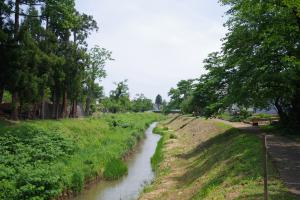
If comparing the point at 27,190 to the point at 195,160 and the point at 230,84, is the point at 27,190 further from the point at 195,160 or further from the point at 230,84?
the point at 230,84

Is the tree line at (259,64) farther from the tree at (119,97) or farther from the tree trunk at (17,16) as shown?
the tree at (119,97)

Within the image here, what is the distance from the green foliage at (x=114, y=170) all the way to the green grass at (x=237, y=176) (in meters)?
4.70

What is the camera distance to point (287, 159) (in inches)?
675

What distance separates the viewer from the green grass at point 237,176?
13.0 metres

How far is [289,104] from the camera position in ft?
96.8

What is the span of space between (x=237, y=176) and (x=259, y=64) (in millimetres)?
11600

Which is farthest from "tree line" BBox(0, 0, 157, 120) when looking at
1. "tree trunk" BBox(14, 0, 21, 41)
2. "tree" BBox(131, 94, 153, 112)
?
"tree" BBox(131, 94, 153, 112)

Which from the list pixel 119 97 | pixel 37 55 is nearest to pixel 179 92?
pixel 119 97

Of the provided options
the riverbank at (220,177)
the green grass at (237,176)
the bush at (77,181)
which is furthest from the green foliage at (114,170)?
the green grass at (237,176)

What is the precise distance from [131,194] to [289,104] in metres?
15.3

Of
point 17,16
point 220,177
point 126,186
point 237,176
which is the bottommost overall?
point 126,186

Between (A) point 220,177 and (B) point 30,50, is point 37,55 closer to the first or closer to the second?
(B) point 30,50

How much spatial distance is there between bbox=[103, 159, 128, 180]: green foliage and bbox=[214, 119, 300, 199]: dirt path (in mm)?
9680

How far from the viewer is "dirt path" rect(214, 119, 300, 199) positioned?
531 inches
